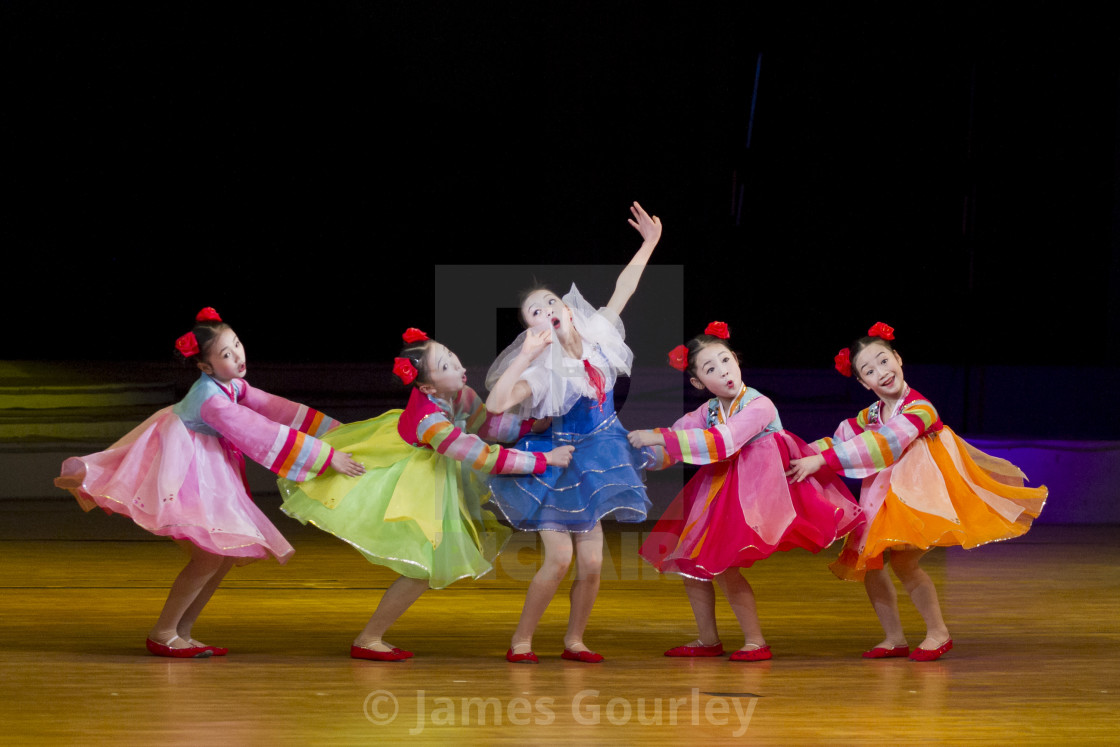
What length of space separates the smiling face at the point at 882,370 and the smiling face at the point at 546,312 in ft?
2.56

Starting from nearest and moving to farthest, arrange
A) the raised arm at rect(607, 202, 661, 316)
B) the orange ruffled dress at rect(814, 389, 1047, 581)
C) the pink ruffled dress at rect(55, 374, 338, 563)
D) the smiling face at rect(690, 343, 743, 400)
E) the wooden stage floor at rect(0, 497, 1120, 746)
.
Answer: the wooden stage floor at rect(0, 497, 1120, 746)
the pink ruffled dress at rect(55, 374, 338, 563)
the orange ruffled dress at rect(814, 389, 1047, 581)
the smiling face at rect(690, 343, 743, 400)
the raised arm at rect(607, 202, 661, 316)

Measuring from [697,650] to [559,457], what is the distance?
0.63 m

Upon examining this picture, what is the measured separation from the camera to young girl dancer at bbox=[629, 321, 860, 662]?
2920 millimetres

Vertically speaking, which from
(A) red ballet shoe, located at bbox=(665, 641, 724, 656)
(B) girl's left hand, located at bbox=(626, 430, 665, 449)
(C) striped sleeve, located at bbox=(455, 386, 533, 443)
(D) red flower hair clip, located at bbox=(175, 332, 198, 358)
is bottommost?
(A) red ballet shoe, located at bbox=(665, 641, 724, 656)

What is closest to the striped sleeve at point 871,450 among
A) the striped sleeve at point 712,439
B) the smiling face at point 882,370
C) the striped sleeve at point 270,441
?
A: the smiling face at point 882,370

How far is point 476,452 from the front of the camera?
2.88 meters

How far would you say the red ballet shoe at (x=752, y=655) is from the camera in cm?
298

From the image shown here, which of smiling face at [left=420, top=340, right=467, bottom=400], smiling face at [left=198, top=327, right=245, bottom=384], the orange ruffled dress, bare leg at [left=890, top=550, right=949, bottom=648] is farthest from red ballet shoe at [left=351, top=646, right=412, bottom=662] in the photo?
bare leg at [left=890, top=550, right=949, bottom=648]

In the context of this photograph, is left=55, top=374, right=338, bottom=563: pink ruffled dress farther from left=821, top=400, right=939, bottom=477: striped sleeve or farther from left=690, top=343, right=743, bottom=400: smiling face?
left=821, top=400, right=939, bottom=477: striped sleeve

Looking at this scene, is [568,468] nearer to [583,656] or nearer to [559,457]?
[559,457]

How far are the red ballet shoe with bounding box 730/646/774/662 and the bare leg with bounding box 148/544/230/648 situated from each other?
1283mm

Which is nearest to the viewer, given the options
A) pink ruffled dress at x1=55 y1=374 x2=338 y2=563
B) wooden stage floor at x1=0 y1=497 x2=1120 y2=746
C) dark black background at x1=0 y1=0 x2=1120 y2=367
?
wooden stage floor at x1=0 y1=497 x2=1120 y2=746

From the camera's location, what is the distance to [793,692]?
2689 mm

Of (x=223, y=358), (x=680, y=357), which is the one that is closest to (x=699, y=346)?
(x=680, y=357)
